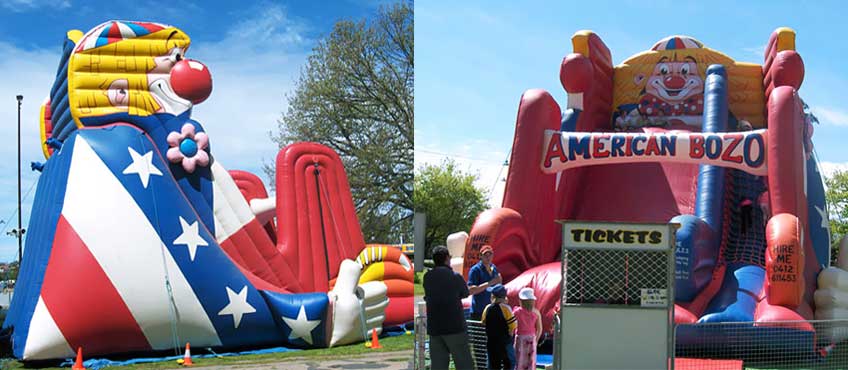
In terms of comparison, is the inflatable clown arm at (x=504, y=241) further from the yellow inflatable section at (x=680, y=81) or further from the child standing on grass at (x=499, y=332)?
the child standing on grass at (x=499, y=332)

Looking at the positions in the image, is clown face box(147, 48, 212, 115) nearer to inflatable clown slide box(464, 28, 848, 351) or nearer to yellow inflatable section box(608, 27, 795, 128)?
inflatable clown slide box(464, 28, 848, 351)

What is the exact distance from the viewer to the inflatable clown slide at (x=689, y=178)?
33.8ft

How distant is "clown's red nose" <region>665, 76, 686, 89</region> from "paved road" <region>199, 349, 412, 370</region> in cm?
623

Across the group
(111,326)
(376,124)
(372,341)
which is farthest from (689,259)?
(376,124)

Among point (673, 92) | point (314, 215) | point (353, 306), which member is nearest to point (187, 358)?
point (353, 306)

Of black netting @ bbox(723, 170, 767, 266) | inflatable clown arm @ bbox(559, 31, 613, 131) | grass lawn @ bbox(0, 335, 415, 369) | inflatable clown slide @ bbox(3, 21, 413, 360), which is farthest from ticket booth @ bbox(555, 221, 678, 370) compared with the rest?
inflatable clown arm @ bbox(559, 31, 613, 131)

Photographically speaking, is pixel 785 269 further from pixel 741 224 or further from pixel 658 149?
pixel 741 224

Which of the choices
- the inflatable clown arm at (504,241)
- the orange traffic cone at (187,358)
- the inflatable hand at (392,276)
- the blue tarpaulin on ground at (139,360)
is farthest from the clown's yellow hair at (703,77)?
the orange traffic cone at (187,358)

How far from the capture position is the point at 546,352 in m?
10.6

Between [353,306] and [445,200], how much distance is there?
26.5 meters

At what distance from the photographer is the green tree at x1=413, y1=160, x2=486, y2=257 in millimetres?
36469

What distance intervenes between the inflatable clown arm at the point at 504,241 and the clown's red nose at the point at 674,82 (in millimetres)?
3705

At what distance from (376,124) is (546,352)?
27.4 feet

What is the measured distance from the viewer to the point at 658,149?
11688 millimetres
